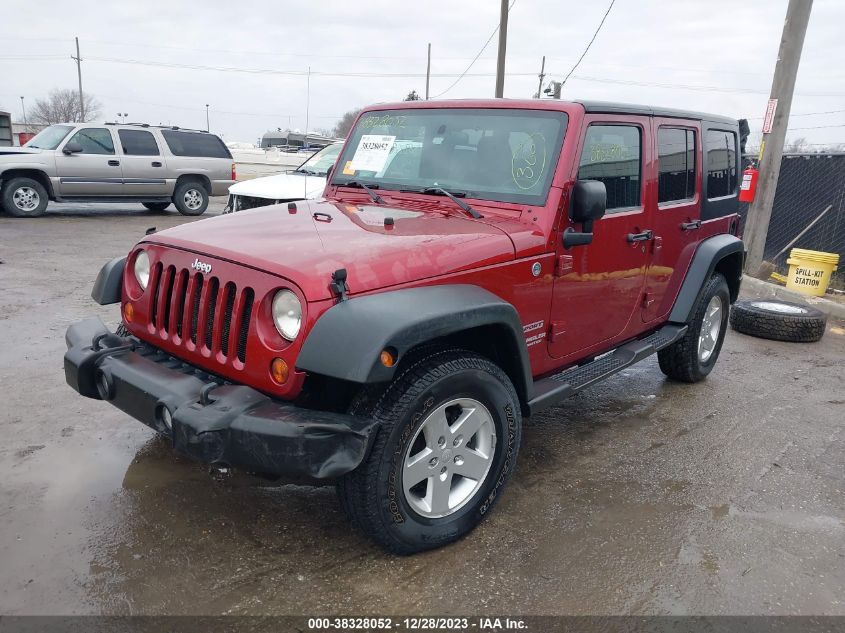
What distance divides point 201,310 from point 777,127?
880 centimetres

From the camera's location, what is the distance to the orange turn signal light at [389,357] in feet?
7.79

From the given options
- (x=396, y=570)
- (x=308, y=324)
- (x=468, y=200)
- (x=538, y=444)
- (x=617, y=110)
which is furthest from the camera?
(x=538, y=444)

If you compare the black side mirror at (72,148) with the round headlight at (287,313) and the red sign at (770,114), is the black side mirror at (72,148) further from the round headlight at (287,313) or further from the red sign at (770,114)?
the round headlight at (287,313)

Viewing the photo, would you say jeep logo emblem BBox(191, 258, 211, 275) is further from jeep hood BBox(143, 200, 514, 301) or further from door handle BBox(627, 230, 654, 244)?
door handle BBox(627, 230, 654, 244)

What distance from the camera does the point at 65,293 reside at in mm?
6867

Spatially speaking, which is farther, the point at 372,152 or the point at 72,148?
the point at 72,148

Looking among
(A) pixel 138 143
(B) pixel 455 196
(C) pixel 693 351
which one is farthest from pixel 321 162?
(B) pixel 455 196

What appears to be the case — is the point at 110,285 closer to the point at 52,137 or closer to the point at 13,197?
the point at 13,197

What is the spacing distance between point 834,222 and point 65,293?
989 cm

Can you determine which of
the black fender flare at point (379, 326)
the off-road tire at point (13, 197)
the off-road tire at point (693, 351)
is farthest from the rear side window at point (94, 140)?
the black fender flare at point (379, 326)

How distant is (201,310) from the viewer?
2.72 m

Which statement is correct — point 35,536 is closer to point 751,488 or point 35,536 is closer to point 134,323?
point 134,323

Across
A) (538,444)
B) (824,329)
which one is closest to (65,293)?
(538,444)

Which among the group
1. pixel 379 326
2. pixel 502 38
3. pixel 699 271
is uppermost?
pixel 502 38
